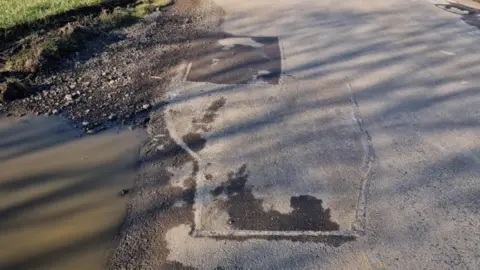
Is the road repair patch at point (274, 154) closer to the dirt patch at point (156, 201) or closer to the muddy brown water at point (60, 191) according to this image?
the dirt patch at point (156, 201)

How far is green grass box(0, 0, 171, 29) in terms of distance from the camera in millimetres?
10039

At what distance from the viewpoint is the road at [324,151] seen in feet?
16.1

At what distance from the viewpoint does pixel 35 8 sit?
1078 centimetres

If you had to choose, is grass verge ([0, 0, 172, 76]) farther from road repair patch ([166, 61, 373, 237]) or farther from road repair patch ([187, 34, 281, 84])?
road repair patch ([166, 61, 373, 237])

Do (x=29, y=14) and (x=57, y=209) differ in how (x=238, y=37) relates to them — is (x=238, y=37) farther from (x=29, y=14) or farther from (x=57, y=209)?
(x=57, y=209)

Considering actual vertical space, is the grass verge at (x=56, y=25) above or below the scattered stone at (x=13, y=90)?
above

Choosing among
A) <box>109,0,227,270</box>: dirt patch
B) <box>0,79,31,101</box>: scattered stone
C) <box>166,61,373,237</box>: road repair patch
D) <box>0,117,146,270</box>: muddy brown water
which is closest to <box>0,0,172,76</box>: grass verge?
<box>0,79,31,101</box>: scattered stone

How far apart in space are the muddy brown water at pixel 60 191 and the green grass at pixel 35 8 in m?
4.01

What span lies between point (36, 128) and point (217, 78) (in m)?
3.47

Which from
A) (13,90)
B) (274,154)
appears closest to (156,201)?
(274,154)

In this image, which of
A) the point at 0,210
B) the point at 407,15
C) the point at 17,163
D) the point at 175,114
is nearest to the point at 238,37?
the point at 175,114

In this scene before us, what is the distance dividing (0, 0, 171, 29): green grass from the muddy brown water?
4.01 metres

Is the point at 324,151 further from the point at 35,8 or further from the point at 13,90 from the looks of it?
the point at 35,8

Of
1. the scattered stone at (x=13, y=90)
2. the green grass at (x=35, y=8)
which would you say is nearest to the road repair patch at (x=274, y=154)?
the scattered stone at (x=13, y=90)
